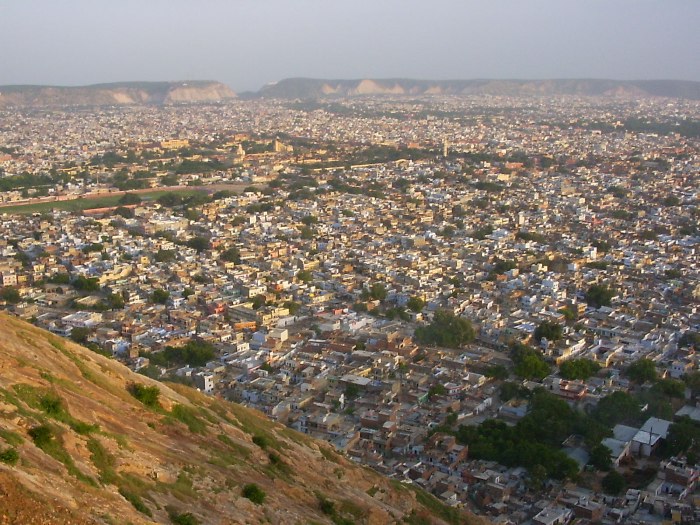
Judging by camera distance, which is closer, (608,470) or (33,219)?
(608,470)

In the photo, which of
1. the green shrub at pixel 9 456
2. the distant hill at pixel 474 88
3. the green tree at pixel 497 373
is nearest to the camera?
the green shrub at pixel 9 456

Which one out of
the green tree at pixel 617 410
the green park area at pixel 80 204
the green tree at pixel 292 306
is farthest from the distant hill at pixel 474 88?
the green tree at pixel 617 410

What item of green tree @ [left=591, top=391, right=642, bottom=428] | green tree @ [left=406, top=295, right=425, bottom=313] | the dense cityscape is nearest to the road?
the dense cityscape

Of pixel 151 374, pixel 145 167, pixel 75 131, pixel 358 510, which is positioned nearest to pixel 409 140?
pixel 145 167

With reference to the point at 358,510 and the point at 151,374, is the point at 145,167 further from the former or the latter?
the point at 358,510

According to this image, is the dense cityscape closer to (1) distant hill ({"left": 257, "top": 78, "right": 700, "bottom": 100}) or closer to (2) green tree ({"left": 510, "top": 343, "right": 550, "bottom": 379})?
(2) green tree ({"left": 510, "top": 343, "right": 550, "bottom": 379})

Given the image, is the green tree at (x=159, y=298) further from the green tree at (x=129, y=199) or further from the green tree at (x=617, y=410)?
the green tree at (x=129, y=199)
